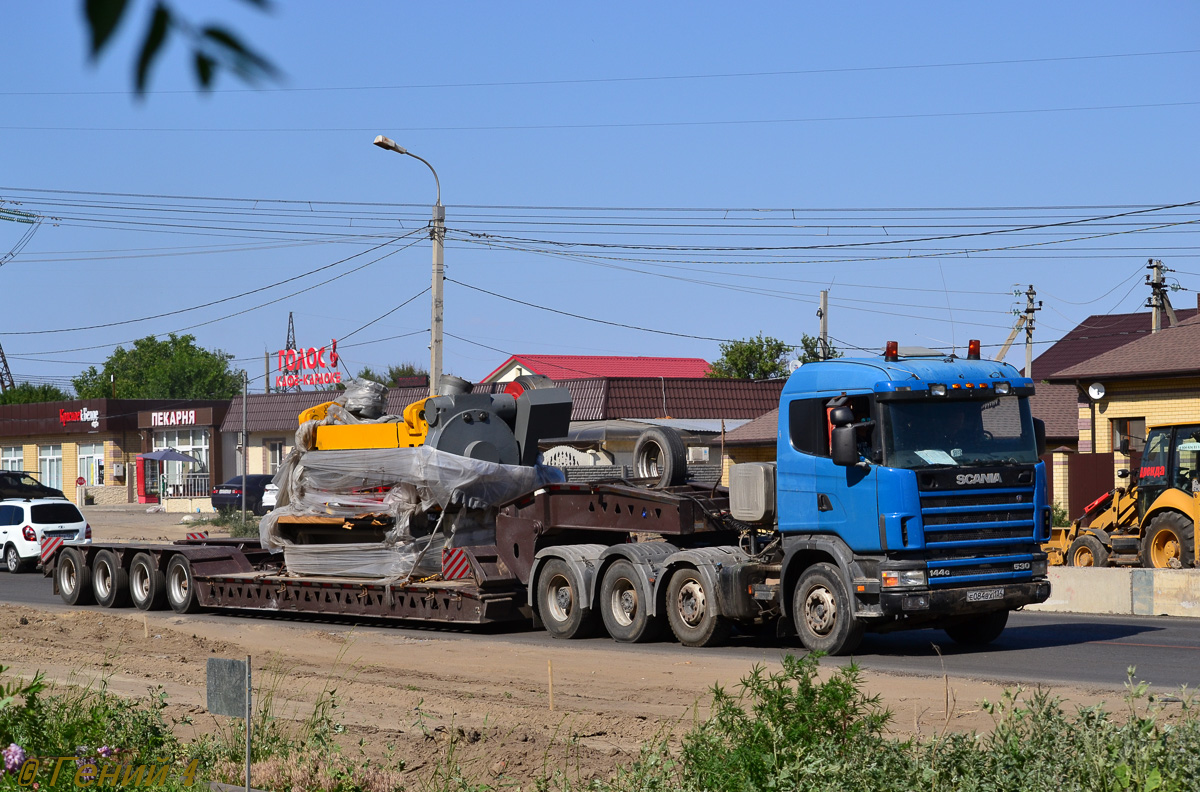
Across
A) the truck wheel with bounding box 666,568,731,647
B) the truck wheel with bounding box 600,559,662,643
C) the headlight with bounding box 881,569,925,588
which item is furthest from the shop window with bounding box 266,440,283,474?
the headlight with bounding box 881,569,925,588

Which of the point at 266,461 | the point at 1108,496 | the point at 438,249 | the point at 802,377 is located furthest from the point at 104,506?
the point at 802,377

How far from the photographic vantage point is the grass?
19.4 ft

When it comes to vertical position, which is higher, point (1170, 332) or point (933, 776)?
point (1170, 332)

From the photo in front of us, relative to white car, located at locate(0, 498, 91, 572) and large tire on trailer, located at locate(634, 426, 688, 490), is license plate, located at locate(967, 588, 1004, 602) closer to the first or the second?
large tire on trailer, located at locate(634, 426, 688, 490)

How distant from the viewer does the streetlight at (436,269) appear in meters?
26.6

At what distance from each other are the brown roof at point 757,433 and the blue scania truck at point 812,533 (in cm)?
2548

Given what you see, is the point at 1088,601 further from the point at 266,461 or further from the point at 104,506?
the point at 104,506

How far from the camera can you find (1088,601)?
753 inches

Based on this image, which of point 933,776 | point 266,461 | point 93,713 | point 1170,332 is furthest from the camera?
point 266,461

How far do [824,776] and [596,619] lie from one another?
9.84 m

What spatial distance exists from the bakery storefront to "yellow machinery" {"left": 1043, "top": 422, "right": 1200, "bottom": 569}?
151 feet

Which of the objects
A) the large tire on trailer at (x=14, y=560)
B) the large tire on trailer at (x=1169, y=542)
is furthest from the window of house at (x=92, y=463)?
the large tire on trailer at (x=1169, y=542)

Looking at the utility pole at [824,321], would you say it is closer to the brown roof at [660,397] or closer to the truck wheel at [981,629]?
the brown roof at [660,397]

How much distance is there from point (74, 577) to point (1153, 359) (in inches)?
968
